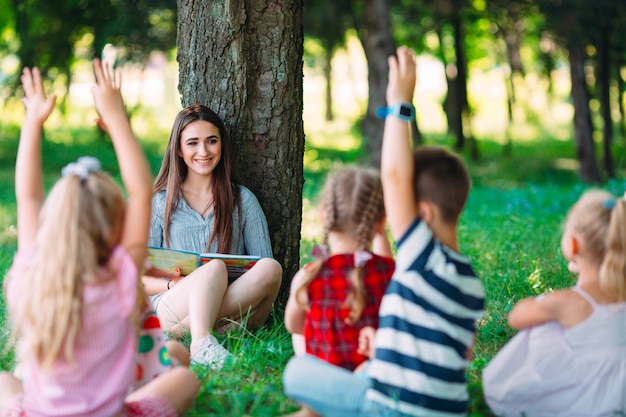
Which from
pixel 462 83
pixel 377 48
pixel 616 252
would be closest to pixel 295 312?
pixel 616 252

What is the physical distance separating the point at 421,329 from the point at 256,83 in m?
2.15

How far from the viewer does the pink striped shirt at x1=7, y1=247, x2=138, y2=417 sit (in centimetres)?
254

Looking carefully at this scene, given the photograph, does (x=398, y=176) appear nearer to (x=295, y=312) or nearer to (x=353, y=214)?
(x=353, y=214)

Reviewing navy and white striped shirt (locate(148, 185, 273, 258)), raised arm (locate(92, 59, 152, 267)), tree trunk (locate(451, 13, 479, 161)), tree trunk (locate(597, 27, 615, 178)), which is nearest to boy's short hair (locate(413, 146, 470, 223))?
raised arm (locate(92, 59, 152, 267))

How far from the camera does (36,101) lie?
2.84 meters

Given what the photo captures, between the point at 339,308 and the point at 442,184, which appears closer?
the point at 442,184

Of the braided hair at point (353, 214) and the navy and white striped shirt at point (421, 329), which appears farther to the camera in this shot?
the braided hair at point (353, 214)

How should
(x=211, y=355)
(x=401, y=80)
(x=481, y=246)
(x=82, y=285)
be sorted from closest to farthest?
(x=82, y=285) → (x=401, y=80) → (x=211, y=355) → (x=481, y=246)

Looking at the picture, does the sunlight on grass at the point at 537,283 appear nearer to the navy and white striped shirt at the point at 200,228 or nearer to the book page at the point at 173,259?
the navy and white striped shirt at the point at 200,228

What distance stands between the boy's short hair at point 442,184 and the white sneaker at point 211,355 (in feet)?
4.37

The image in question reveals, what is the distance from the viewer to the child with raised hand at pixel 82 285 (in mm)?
2467

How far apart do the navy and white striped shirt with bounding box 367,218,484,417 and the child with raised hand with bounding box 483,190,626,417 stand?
375mm

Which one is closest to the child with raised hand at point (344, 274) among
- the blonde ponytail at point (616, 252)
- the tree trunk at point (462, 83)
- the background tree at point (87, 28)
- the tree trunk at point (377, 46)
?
the blonde ponytail at point (616, 252)

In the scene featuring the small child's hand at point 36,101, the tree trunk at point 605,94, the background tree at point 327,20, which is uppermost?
the background tree at point 327,20
